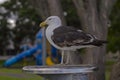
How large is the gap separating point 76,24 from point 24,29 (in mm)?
6165

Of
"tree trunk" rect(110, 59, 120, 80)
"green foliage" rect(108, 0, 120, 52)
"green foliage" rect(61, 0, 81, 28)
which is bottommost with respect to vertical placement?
"tree trunk" rect(110, 59, 120, 80)

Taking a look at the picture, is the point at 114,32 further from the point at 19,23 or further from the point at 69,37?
the point at 69,37

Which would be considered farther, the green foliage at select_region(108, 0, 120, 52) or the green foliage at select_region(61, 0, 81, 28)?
the green foliage at select_region(61, 0, 81, 28)

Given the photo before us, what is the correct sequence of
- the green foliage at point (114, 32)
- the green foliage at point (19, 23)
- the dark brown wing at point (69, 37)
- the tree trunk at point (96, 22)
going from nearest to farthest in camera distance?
the dark brown wing at point (69, 37) → the tree trunk at point (96, 22) → the green foliage at point (114, 32) → the green foliage at point (19, 23)

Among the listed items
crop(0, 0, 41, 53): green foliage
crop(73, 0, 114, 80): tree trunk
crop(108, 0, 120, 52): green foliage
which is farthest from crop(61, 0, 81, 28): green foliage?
crop(73, 0, 114, 80): tree trunk

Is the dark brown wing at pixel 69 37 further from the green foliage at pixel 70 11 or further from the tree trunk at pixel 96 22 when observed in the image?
the green foliage at pixel 70 11

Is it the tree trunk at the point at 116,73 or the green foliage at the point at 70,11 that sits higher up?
the green foliage at the point at 70,11

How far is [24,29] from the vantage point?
44500 mm

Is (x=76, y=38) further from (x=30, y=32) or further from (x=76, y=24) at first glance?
(x=30, y=32)

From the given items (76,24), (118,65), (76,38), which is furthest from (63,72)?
(76,24)

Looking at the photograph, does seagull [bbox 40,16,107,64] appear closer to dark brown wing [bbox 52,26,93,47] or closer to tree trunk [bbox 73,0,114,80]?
dark brown wing [bbox 52,26,93,47]

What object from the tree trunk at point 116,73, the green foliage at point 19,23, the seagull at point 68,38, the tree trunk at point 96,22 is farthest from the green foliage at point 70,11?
the seagull at point 68,38

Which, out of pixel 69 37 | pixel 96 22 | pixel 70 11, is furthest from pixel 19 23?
pixel 69 37

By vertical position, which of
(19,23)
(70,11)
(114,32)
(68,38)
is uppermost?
(70,11)
